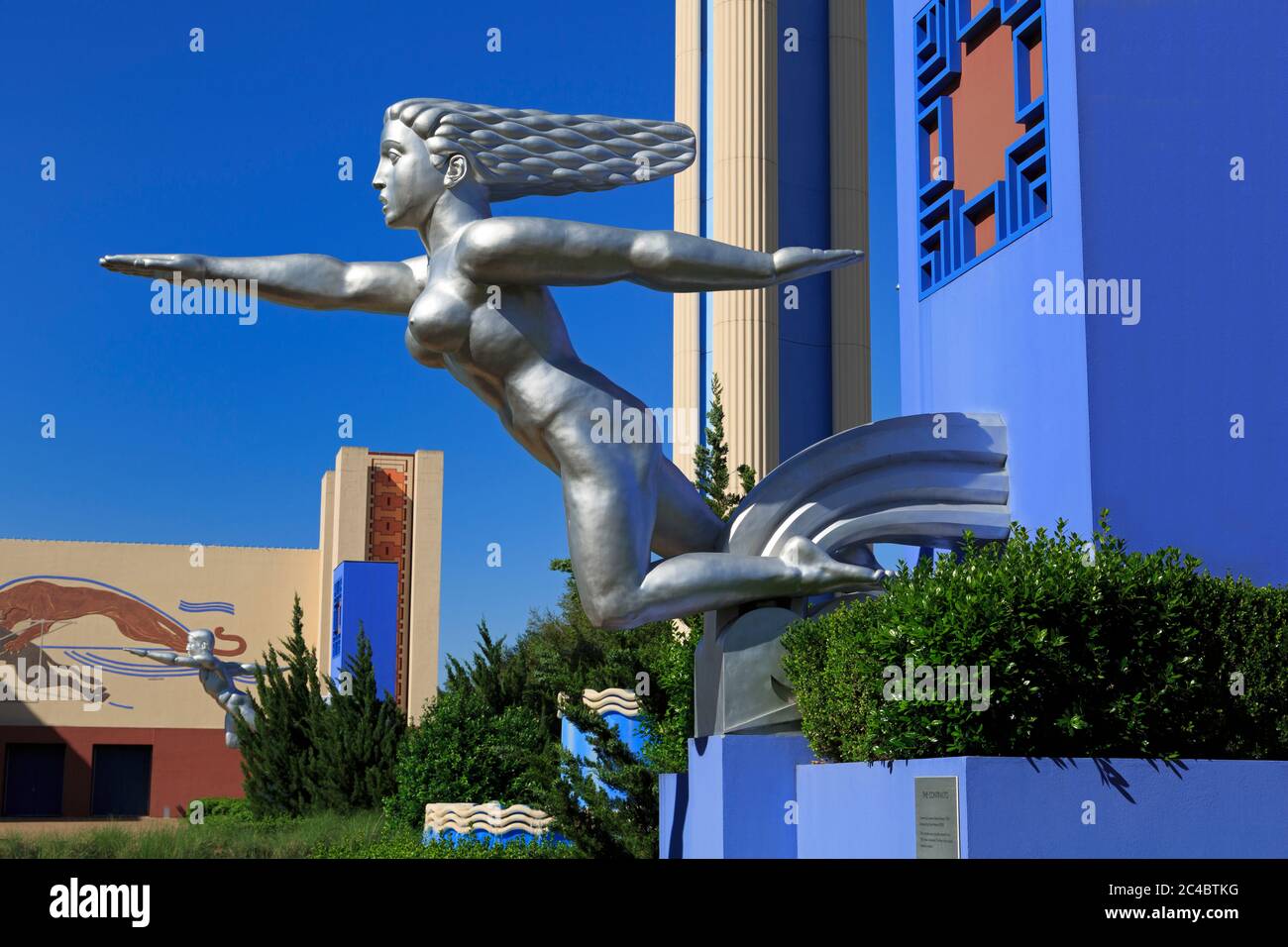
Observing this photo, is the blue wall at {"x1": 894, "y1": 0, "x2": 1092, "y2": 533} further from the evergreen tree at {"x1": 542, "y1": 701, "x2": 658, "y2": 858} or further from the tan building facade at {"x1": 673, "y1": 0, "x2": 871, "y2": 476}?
the tan building facade at {"x1": 673, "y1": 0, "x2": 871, "y2": 476}

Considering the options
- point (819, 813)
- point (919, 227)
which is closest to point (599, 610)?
point (819, 813)

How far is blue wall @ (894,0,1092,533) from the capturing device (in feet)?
22.0

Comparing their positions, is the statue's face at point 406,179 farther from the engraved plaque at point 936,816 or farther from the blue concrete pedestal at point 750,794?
the engraved plaque at point 936,816

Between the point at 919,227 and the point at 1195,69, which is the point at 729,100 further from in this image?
the point at 1195,69

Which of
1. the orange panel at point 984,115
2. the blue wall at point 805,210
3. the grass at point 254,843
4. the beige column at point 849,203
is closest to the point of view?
the orange panel at point 984,115

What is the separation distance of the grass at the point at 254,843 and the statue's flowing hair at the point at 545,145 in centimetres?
738

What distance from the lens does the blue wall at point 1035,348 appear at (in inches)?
264

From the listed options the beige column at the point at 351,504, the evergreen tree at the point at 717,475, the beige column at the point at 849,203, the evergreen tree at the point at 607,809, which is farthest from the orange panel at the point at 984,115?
the beige column at the point at 351,504

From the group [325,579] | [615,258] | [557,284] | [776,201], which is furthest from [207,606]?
[615,258]

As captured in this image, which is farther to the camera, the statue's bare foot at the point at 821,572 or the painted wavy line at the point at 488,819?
the painted wavy line at the point at 488,819

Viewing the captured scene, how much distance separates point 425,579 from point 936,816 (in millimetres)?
26642

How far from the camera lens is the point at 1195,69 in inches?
274

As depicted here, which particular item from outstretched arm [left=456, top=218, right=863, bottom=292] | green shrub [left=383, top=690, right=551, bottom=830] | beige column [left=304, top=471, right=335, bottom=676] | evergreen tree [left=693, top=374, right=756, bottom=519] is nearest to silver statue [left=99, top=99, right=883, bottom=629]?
outstretched arm [left=456, top=218, right=863, bottom=292]

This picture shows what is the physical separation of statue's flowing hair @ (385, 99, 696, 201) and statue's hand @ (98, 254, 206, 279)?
3.96ft
